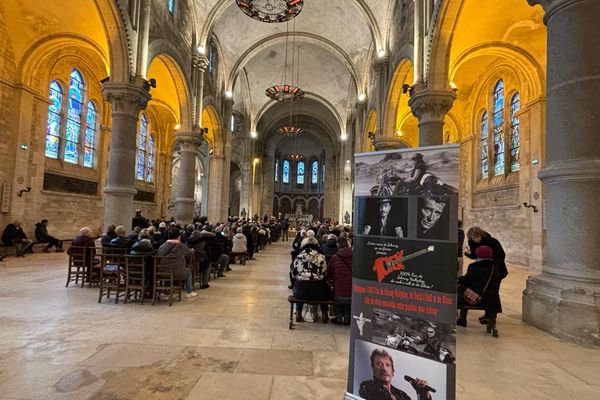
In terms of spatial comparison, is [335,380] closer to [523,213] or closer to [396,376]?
[396,376]

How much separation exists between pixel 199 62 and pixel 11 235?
10240 mm

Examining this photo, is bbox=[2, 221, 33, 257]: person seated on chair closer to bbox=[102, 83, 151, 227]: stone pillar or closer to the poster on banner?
bbox=[102, 83, 151, 227]: stone pillar

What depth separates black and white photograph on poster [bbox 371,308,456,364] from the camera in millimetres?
2176

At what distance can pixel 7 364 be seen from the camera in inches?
132

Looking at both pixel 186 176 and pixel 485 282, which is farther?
pixel 186 176

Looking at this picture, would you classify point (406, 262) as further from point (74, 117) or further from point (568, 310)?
point (74, 117)

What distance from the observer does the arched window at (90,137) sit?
15.5 m

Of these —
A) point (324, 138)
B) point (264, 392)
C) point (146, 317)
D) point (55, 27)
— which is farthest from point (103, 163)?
point (324, 138)

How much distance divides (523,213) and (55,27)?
1676 centimetres

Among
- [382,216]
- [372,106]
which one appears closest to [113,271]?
[382,216]

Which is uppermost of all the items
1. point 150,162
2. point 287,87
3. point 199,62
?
point 287,87

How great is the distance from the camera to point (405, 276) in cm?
239

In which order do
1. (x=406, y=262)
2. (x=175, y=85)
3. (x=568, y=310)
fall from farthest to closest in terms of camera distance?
(x=175, y=85) < (x=568, y=310) < (x=406, y=262)

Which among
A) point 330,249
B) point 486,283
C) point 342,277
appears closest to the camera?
point 486,283
